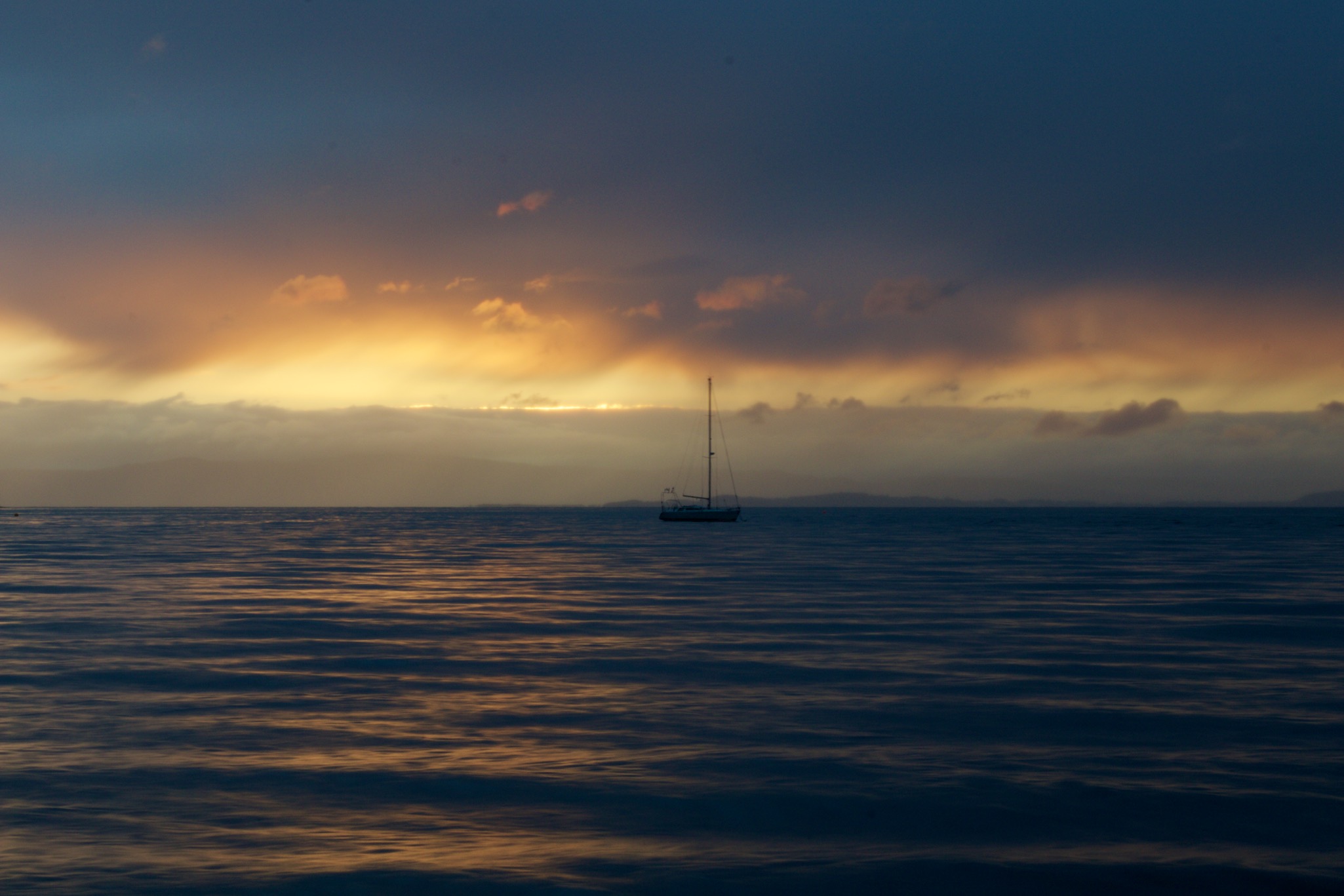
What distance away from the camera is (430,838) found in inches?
484

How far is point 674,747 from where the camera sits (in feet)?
55.4

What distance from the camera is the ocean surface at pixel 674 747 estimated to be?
11422mm

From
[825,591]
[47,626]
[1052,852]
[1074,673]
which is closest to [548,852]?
[1052,852]

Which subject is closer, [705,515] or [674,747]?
[674,747]

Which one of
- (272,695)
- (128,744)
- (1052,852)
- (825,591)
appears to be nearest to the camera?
(1052,852)

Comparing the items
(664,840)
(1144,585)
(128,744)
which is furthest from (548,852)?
(1144,585)

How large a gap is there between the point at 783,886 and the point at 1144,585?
4386cm

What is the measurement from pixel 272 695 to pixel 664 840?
12.3 meters

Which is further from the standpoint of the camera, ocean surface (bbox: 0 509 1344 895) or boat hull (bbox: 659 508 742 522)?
boat hull (bbox: 659 508 742 522)

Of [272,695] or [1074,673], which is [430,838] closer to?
[272,695]

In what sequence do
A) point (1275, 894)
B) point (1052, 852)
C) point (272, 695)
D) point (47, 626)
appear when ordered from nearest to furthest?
A: 1. point (1275, 894)
2. point (1052, 852)
3. point (272, 695)
4. point (47, 626)

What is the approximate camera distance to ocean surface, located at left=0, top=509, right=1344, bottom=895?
Result: 11.4 m

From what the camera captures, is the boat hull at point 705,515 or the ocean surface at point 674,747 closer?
the ocean surface at point 674,747

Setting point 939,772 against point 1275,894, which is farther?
point 939,772
